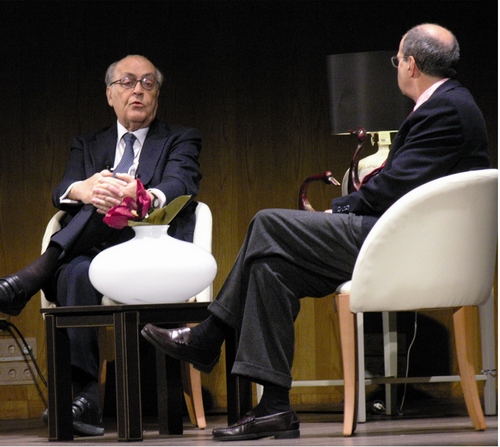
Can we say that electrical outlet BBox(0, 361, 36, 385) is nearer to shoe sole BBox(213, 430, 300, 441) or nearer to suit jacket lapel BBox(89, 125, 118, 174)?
suit jacket lapel BBox(89, 125, 118, 174)

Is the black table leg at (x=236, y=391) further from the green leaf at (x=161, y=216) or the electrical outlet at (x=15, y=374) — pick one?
the electrical outlet at (x=15, y=374)

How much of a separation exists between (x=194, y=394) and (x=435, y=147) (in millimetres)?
1489

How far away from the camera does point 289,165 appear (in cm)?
468

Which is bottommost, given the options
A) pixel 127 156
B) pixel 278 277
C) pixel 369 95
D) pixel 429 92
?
pixel 278 277

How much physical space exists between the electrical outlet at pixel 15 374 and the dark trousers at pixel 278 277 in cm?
191

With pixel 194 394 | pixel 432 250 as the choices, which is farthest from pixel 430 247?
pixel 194 394

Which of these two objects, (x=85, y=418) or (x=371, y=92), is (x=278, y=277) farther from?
(x=371, y=92)

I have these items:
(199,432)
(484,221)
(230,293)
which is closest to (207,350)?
(230,293)

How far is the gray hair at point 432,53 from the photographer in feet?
10.1

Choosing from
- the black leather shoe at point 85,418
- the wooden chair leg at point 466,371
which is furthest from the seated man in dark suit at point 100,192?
the wooden chair leg at point 466,371

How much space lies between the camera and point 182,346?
9.56 ft

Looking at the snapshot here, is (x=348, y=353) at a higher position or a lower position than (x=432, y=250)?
lower

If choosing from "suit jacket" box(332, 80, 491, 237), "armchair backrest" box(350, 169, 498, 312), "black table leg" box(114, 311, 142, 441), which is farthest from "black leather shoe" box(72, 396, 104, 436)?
"suit jacket" box(332, 80, 491, 237)

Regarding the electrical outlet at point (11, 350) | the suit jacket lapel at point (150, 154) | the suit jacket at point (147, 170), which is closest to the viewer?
the suit jacket at point (147, 170)
